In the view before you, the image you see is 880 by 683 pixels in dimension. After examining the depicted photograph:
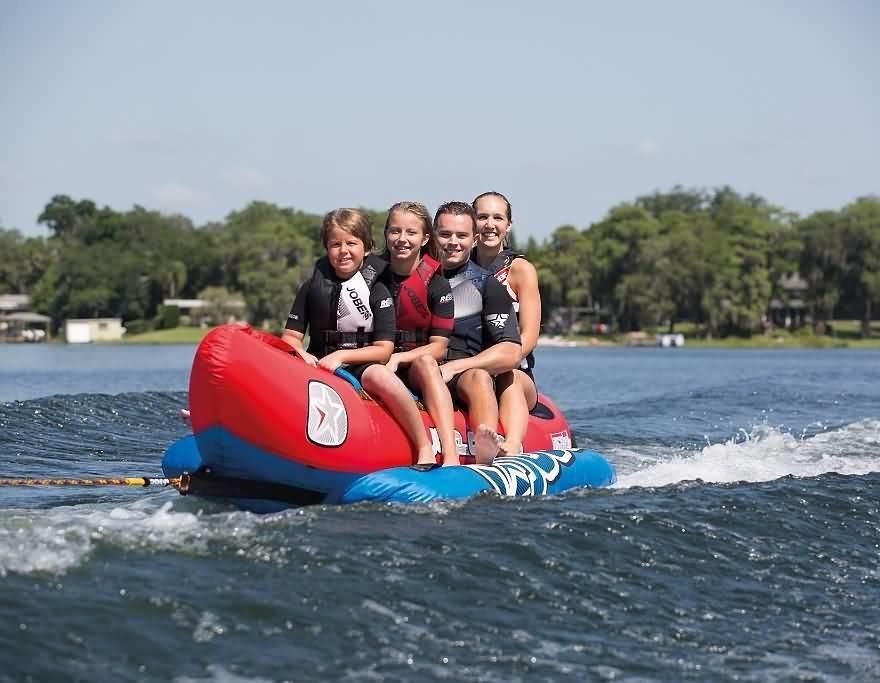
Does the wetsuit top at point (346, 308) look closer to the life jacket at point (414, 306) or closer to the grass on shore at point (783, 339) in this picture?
the life jacket at point (414, 306)

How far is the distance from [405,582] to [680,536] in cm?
150

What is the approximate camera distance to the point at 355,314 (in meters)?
6.43

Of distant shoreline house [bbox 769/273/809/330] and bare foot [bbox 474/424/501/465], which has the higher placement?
distant shoreline house [bbox 769/273/809/330]

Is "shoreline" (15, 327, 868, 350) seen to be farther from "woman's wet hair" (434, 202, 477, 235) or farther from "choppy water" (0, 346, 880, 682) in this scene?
"choppy water" (0, 346, 880, 682)

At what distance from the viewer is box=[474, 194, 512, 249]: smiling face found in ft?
24.1

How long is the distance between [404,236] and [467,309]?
0.65m

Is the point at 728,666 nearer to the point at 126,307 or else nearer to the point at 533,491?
the point at 533,491

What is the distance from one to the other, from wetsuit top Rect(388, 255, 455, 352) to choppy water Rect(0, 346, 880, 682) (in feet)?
3.23

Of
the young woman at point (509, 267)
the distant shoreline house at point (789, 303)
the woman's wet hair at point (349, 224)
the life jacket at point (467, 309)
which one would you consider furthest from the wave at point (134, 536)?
the distant shoreline house at point (789, 303)

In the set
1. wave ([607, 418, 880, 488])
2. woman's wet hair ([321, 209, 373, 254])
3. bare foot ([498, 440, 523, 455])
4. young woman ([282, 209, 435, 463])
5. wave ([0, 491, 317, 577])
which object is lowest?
wave ([607, 418, 880, 488])

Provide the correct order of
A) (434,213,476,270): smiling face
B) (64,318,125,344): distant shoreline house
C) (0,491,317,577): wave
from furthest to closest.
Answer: (64,318,125,344): distant shoreline house < (434,213,476,270): smiling face < (0,491,317,577): wave

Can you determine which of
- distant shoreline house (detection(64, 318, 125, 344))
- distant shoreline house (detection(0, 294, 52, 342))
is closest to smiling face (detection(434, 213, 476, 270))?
distant shoreline house (detection(64, 318, 125, 344))

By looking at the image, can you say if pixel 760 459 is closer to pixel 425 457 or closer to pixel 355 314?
pixel 425 457

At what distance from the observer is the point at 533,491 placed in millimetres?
6562
